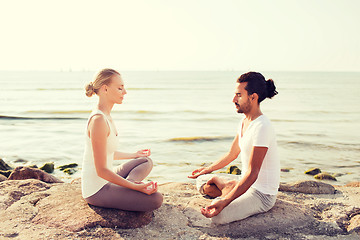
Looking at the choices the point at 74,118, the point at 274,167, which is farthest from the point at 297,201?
the point at 74,118

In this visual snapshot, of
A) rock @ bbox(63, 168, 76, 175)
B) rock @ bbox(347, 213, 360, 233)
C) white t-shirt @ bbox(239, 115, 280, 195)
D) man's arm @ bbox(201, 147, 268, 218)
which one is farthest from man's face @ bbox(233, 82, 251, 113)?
rock @ bbox(63, 168, 76, 175)

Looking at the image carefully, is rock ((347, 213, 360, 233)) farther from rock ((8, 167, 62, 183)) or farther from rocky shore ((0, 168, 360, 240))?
rock ((8, 167, 62, 183))

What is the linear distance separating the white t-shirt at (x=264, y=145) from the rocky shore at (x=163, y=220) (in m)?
0.37

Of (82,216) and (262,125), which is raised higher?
(262,125)

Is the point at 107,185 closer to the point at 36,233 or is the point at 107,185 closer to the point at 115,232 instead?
the point at 115,232

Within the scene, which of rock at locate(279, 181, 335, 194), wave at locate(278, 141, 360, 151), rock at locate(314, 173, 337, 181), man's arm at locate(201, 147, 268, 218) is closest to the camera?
man's arm at locate(201, 147, 268, 218)

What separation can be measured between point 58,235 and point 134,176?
1067mm

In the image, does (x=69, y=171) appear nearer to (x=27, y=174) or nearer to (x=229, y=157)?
(x=27, y=174)

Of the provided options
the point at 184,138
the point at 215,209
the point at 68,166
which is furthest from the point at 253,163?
the point at 184,138

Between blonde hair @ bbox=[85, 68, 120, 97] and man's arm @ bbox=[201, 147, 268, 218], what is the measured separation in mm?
1758

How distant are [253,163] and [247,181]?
209 millimetres

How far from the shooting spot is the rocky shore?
3859mm

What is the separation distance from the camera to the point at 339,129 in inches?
627

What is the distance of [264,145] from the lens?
153 inches
